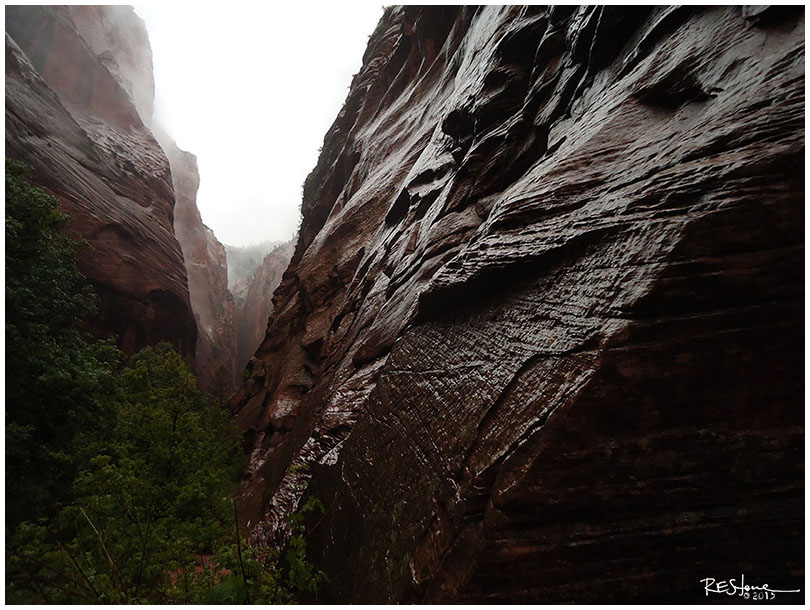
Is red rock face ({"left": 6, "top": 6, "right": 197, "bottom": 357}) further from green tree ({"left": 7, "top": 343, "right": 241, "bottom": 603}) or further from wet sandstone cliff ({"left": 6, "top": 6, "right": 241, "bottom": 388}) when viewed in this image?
green tree ({"left": 7, "top": 343, "right": 241, "bottom": 603})

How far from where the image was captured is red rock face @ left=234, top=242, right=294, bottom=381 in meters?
55.4

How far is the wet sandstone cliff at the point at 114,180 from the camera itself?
2116 centimetres

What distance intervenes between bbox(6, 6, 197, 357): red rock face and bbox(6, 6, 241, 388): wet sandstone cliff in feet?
0.25

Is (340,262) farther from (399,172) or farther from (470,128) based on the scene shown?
(470,128)

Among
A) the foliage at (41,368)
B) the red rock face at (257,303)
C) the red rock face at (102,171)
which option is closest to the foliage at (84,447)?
the foliage at (41,368)

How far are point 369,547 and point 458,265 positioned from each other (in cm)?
361

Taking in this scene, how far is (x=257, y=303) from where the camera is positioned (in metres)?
61.5

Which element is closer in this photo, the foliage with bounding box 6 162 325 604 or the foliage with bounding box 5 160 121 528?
the foliage with bounding box 6 162 325 604

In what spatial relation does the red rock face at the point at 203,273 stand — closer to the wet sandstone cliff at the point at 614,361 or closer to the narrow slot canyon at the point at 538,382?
the narrow slot canyon at the point at 538,382

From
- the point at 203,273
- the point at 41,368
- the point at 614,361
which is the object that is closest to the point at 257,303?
the point at 203,273

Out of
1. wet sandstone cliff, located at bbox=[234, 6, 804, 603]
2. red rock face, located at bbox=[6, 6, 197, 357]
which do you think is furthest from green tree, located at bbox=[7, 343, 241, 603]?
red rock face, located at bbox=[6, 6, 197, 357]

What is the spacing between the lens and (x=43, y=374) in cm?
718

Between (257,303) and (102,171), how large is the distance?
3798cm

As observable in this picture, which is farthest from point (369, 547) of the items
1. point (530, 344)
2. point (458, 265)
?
point (458, 265)
